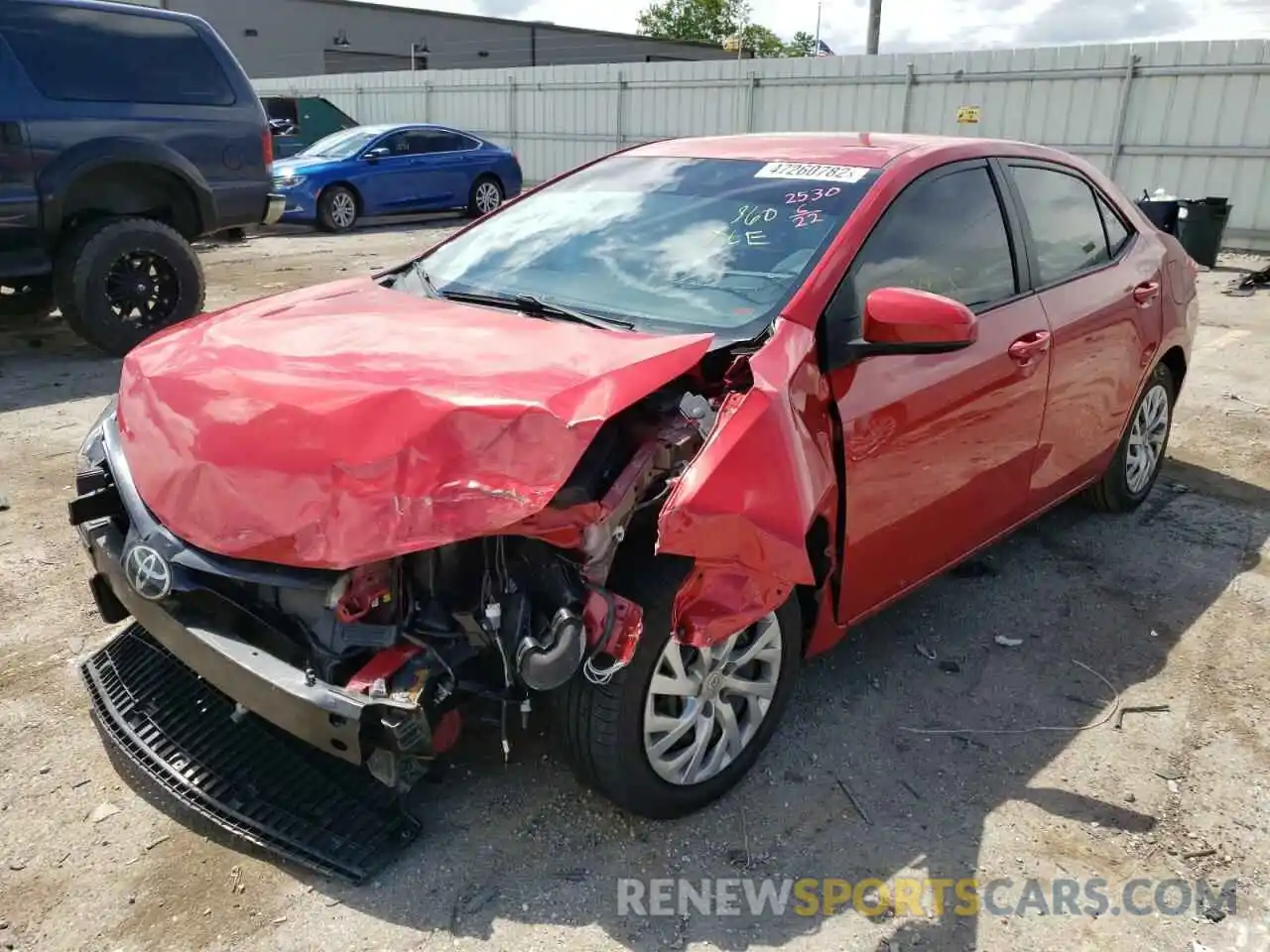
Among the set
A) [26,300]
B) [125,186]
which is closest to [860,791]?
[125,186]

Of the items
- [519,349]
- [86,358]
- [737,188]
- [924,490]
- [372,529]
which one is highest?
[737,188]

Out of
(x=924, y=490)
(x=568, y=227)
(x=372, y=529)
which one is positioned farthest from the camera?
(x=568, y=227)

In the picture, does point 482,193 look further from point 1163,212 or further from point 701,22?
point 701,22

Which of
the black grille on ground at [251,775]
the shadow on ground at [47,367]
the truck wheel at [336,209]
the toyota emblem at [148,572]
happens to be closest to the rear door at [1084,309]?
the black grille on ground at [251,775]

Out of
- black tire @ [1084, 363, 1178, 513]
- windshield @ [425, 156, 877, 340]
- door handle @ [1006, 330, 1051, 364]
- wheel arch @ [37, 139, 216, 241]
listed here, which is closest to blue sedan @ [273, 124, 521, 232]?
wheel arch @ [37, 139, 216, 241]

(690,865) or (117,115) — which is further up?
(117,115)

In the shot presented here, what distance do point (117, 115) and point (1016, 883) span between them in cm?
695

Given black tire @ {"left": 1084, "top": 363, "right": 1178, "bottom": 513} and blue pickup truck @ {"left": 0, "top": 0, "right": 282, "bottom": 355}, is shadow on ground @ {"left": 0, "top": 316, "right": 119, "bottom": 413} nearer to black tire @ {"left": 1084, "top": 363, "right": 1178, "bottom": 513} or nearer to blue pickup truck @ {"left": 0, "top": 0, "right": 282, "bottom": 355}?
blue pickup truck @ {"left": 0, "top": 0, "right": 282, "bottom": 355}

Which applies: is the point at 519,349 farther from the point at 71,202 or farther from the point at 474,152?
the point at 474,152

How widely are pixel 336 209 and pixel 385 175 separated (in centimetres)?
86

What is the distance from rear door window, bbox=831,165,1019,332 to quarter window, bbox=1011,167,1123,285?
24 cm

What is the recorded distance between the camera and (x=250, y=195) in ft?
25.1

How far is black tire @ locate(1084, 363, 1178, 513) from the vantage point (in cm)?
459

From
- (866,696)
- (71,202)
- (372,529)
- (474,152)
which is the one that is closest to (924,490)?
(866,696)
